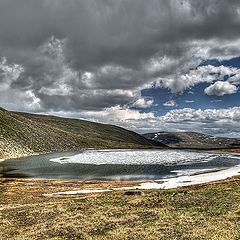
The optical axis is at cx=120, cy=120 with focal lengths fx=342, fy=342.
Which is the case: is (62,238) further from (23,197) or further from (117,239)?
(23,197)

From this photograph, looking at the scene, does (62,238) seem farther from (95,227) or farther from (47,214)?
(47,214)

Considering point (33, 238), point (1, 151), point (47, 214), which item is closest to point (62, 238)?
point (33, 238)

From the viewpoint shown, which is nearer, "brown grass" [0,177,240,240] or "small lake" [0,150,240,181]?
"brown grass" [0,177,240,240]

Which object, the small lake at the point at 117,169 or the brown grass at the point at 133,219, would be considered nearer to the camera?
the brown grass at the point at 133,219

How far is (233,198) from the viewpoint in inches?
1642

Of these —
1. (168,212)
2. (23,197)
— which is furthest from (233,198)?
(23,197)

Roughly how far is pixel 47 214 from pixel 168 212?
13908 mm

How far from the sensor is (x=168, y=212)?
118ft

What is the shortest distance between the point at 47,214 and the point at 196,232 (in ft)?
61.2

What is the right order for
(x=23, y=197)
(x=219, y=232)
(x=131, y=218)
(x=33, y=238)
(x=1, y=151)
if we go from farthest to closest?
(x=1, y=151) < (x=23, y=197) < (x=131, y=218) < (x=33, y=238) < (x=219, y=232)

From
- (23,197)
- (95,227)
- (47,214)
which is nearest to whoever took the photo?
(95,227)

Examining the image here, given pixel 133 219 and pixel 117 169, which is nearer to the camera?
pixel 133 219

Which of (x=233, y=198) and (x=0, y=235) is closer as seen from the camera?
(x=0, y=235)

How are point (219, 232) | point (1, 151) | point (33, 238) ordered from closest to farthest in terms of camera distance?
point (219, 232), point (33, 238), point (1, 151)
